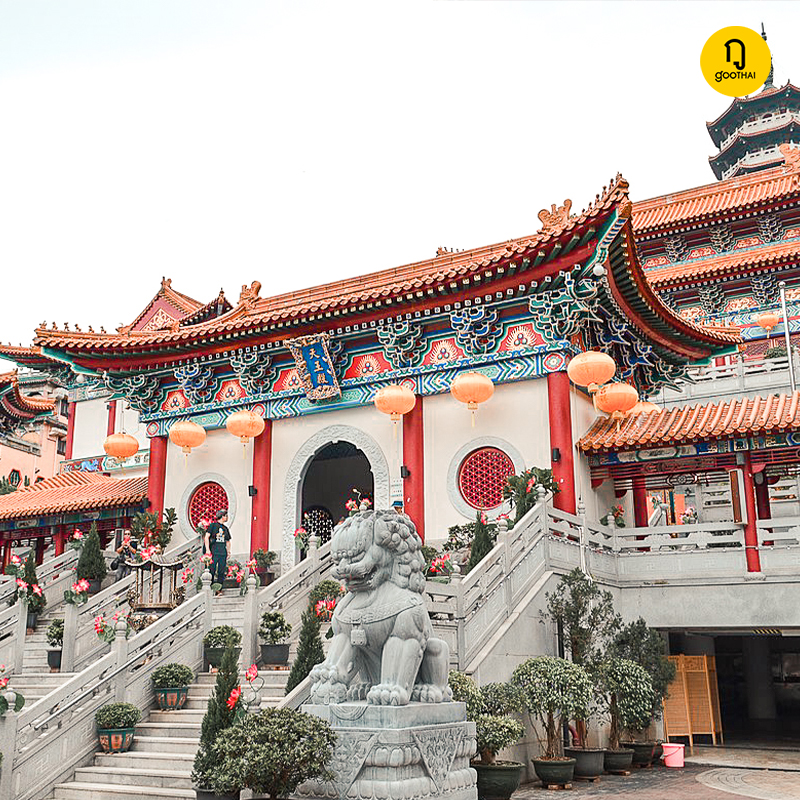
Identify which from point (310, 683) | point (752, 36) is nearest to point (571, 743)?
point (310, 683)

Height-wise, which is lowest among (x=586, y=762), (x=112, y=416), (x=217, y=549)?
(x=586, y=762)

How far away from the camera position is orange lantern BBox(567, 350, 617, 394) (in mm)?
12188

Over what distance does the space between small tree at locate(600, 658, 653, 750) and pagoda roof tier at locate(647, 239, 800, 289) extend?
12718mm

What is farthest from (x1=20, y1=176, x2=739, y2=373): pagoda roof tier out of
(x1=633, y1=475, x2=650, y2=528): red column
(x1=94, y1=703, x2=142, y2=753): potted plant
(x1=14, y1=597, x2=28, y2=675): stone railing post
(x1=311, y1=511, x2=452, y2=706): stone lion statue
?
(x1=94, y1=703, x2=142, y2=753): potted plant

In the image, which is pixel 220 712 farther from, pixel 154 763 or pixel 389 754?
pixel 389 754

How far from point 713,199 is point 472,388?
600 inches

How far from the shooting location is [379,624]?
704cm

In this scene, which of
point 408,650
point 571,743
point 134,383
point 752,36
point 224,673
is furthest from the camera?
point 134,383

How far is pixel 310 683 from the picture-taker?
27.7ft

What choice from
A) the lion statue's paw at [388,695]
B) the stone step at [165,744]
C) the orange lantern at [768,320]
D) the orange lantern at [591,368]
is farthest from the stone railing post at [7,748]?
the orange lantern at [768,320]

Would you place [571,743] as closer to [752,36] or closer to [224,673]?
[224,673]

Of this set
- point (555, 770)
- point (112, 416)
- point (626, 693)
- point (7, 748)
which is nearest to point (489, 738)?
point (555, 770)

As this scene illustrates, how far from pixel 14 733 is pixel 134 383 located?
374 inches

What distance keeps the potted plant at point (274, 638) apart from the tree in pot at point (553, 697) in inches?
111
